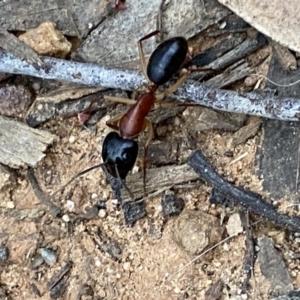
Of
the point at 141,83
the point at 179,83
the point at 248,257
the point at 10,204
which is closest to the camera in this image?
the point at 248,257

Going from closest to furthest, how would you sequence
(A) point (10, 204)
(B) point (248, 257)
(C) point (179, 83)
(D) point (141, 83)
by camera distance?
(B) point (248, 257) → (C) point (179, 83) → (D) point (141, 83) → (A) point (10, 204)

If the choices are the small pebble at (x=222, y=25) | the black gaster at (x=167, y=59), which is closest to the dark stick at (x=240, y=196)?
the black gaster at (x=167, y=59)

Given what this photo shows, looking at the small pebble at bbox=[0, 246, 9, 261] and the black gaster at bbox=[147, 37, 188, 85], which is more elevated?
the black gaster at bbox=[147, 37, 188, 85]

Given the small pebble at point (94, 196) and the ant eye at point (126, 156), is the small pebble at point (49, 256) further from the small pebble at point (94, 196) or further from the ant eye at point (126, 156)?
the ant eye at point (126, 156)

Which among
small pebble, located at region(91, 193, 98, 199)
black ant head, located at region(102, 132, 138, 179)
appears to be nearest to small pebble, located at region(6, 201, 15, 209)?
small pebble, located at region(91, 193, 98, 199)

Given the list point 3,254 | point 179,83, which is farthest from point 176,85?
point 3,254

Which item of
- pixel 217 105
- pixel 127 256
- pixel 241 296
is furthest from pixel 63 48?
pixel 241 296

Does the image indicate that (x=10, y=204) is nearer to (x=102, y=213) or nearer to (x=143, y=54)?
(x=102, y=213)

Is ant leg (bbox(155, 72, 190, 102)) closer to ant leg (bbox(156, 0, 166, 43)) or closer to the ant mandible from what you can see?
the ant mandible
